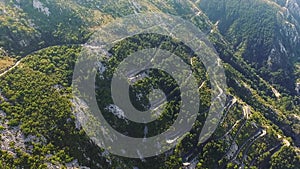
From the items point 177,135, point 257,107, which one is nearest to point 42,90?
point 177,135

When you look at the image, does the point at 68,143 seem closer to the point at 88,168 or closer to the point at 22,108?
the point at 88,168

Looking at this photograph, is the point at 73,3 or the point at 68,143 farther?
the point at 73,3

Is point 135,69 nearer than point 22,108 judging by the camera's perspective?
No

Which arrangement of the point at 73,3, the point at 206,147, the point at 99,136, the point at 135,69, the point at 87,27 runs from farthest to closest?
the point at 73,3 → the point at 87,27 → the point at 135,69 → the point at 206,147 → the point at 99,136

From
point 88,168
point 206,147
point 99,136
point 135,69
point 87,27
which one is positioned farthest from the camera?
point 87,27

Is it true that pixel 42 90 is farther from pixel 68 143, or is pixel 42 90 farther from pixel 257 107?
pixel 257 107

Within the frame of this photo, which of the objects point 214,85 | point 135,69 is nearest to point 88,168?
point 135,69

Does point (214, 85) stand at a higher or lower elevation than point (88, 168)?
higher

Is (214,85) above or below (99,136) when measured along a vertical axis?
above

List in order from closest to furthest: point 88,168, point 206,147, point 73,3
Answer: point 88,168, point 206,147, point 73,3
